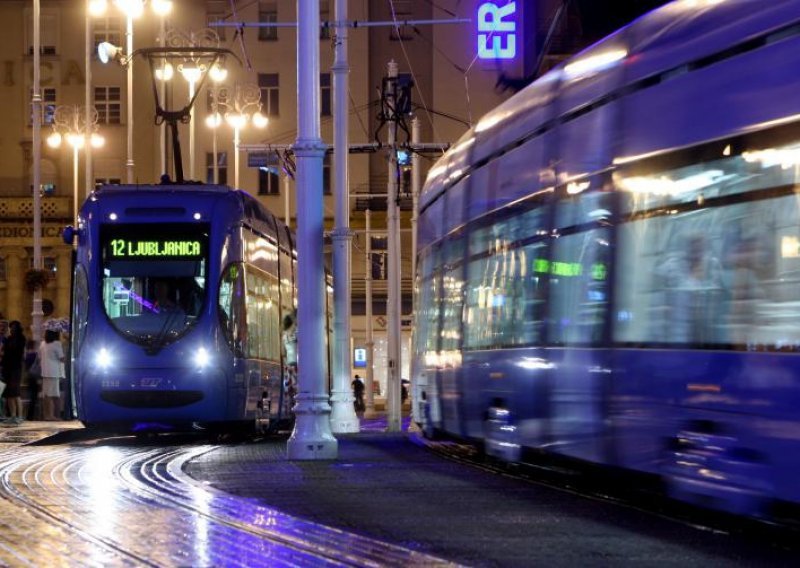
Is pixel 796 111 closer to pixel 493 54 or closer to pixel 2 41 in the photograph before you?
pixel 493 54

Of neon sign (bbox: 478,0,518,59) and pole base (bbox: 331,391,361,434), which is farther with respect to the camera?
neon sign (bbox: 478,0,518,59)

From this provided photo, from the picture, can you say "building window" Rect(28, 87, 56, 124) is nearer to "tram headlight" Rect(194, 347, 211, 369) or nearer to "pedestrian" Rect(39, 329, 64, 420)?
"pedestrian" Rect(39, 329, 64, 420)

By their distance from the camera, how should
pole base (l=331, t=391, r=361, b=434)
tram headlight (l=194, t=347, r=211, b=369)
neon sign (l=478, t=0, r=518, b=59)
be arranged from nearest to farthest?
tram headlight (l=194, t=347, r=211, b=369) < pole base (l=331, t=391, r=361, b=434) < neon sign (l=478, t=0, r=518, b=59)

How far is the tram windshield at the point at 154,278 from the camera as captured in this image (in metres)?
23.7

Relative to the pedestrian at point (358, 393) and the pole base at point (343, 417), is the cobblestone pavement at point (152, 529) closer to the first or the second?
the pole base at point (343, 417)

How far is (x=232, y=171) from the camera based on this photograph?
7125cm

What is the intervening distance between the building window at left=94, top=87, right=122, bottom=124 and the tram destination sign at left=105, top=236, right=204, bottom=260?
49.5m

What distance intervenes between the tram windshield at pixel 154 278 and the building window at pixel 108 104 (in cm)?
4945

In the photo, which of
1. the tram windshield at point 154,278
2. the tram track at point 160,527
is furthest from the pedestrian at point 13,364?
the tram track at point 160,527

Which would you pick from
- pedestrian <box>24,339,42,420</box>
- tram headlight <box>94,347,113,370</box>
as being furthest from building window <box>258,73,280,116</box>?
tram headlight <box>94,347,113,370</box>

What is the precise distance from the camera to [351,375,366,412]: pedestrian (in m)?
59.3

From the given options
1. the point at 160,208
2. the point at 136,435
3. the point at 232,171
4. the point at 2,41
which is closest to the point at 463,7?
the point at 232,171

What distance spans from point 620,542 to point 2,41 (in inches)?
2574

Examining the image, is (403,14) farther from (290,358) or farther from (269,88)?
(290,358)
